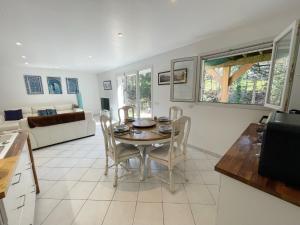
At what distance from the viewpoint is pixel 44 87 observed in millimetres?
6070

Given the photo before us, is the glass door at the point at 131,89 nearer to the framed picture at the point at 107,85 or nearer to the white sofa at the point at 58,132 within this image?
the framed picture at the point at 107,85

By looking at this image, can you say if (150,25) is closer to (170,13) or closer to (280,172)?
(170,13)

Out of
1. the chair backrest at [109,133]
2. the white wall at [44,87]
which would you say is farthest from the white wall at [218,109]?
the white wall at [44,87]

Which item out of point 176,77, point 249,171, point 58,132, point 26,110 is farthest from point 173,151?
point 26,110

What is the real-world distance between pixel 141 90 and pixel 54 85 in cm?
444

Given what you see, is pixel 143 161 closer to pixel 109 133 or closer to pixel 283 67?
pixel 109 133

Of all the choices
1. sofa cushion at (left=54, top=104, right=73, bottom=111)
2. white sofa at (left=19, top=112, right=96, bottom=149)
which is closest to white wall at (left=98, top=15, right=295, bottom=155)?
white sofa at (left=19, top=112, right=96, bottom=149)

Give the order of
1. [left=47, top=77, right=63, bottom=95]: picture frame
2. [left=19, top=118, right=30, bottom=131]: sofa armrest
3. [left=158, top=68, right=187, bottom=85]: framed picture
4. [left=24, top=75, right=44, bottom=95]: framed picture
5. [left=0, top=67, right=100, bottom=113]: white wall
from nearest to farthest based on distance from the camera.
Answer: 1. [left=19, top=118, right=30, bottom=131]: sofa armrest
2. [left=158, top=68, right=187, bottom=85]: framed picture
3. [left=0, top=67, right=100, bottom=113]: white wall
4. [left=24, top=75, right=44, bottom=95]: framed picture
5. [left=47, top=77, right=63, bottom=95]: picture frame

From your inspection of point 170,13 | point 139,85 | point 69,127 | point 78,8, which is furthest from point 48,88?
point 170,13

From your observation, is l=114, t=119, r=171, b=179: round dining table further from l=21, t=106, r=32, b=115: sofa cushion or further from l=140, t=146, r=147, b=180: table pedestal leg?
l=21, t=106, r=32, b=115: sofa cushion

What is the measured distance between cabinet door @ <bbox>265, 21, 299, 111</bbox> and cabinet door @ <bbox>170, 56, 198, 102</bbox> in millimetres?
1282

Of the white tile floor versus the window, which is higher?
the window

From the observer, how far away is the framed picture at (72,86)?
671cm

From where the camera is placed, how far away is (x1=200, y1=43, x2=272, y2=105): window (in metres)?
2.25
